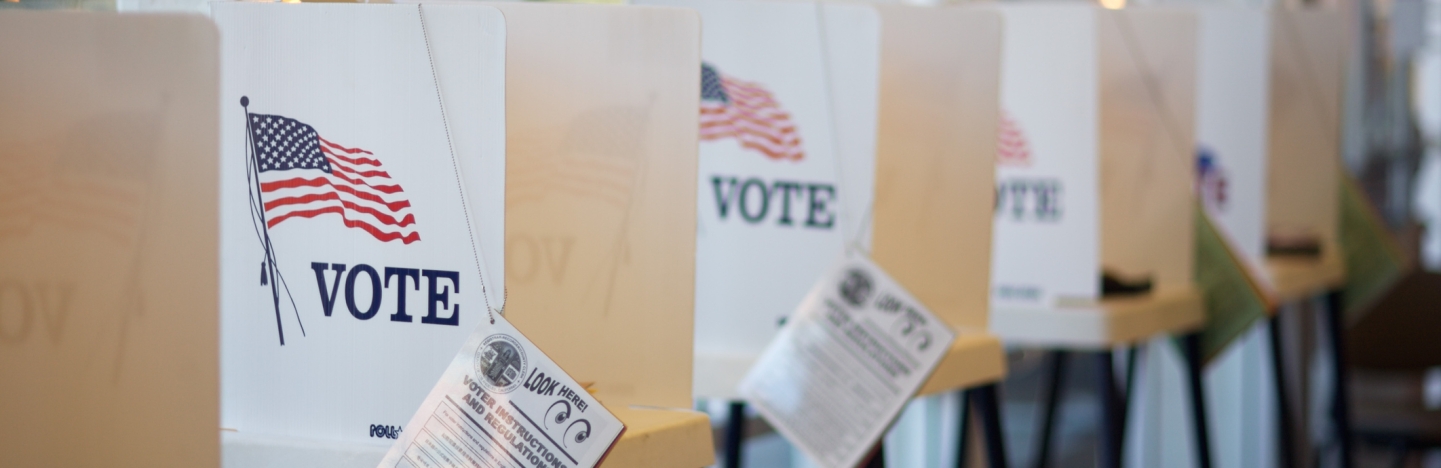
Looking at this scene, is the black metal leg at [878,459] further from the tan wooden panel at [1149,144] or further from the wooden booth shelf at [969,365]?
the tan wooden panel at [1149,144]

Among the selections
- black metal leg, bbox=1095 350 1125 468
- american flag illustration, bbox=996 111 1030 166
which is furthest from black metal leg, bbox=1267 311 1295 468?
american flag illustration, bbox=996 111 1030 166

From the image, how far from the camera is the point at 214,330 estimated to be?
0.70 meters

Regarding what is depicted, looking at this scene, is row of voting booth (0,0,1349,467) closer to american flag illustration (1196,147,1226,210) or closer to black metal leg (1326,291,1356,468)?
american flag illustration (1196,147,1226,210)

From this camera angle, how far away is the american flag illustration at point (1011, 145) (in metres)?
1.63

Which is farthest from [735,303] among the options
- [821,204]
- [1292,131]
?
[1292,131]

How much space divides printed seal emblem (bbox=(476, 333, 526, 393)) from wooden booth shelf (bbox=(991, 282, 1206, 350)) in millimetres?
900

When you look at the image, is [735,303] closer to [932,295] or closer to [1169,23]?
[932,295]

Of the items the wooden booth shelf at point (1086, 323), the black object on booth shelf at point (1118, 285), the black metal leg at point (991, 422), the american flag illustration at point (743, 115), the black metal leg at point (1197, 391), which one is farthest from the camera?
the black metal leg at point (1197, 391)

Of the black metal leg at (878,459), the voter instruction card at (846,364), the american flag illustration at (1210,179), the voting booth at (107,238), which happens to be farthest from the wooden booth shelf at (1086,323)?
the voting booth at (107,238)

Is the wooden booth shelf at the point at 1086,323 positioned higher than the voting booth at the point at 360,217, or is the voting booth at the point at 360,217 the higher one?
the voting booth at the point at 360,217

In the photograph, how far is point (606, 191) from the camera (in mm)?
933

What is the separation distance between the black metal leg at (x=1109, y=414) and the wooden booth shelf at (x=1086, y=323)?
0.07 metres

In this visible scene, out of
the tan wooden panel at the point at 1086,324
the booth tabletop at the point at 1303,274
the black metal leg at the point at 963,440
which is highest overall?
the tan wooden panel at the point at 1086,324

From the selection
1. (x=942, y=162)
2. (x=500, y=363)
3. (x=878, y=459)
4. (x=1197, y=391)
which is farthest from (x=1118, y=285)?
(x=500, y=363)
